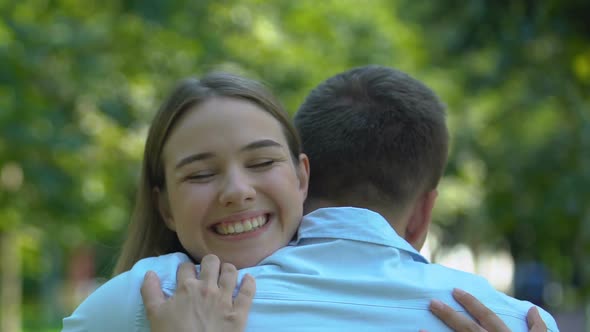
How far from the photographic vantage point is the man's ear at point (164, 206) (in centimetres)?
259

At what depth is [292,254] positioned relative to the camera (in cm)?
232

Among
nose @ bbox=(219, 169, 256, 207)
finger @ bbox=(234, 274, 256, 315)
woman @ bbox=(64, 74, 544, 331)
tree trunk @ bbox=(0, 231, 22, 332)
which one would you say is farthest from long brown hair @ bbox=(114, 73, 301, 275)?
tree trunk @ bbox=(0, 231, 22, 332)

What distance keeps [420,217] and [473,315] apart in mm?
583

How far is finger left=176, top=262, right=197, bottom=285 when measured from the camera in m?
2.23

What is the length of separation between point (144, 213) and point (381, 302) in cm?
80

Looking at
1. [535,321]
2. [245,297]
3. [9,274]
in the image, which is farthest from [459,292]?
[9,274]

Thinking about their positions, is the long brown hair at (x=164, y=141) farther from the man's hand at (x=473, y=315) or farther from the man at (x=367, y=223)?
the man's hand at (x=473, y=315)

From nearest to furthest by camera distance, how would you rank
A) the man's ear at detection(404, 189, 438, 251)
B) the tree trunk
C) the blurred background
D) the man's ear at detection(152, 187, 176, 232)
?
the man's ear at detection(152, 187, 176, 232) < the man's ear at detection(404, 189, 438, 251) < the blurred background < the tree trunk

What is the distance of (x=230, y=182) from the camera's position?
2340 mm

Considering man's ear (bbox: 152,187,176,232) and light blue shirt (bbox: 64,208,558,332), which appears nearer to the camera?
light blue shirt (bbox: 64,208,558,332)

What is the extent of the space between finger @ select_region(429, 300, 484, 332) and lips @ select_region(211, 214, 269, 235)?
0.48 m

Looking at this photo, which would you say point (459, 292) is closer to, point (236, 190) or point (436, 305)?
point (436, 305)

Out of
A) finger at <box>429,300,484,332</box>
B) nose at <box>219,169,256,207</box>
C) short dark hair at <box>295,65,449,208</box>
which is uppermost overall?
short dark hair at <box>295,65,449,208</box>

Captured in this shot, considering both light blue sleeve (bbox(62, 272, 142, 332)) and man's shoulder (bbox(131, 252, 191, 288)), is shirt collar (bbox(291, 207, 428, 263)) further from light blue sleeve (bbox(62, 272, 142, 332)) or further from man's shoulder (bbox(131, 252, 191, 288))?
light blue sleeve (bbox(62, 272, 142, 332))
